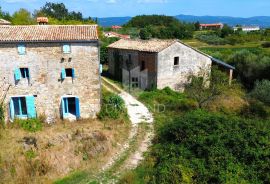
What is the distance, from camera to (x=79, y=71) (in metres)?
21.3

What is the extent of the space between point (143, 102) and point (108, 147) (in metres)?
10.1

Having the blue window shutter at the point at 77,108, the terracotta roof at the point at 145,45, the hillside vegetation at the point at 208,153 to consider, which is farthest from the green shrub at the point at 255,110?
the blue window shutter at the point at 77,108

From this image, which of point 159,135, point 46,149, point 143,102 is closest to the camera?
point 46,149

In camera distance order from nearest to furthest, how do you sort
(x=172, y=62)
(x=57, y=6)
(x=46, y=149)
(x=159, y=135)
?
(x=46, y=149) < (x=159, y=135) < (x=172, y=62) < (x=57, y=6)

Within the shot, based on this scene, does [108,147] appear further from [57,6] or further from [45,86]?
[57,6]

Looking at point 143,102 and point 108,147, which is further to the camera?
point 143,102

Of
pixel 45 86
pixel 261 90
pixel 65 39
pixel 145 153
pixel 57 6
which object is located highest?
pixel 57 6

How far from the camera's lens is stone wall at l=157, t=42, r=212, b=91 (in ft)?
95.5

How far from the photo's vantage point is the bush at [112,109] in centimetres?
2206

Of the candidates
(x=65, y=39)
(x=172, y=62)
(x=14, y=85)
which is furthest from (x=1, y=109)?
(x=172, y=62)

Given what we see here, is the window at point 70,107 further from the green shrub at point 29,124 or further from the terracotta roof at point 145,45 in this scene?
the terracotta roof at point 145,45

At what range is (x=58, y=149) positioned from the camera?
57.4 ft

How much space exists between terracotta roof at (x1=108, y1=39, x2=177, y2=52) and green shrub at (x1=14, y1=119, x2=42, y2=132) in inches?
530

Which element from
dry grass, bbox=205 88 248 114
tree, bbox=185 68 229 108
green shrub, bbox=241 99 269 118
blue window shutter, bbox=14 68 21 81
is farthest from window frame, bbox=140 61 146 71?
blue window shutter, bbox=14 68 21 81
